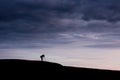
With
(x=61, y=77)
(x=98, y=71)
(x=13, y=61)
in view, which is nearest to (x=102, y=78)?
(x=98, y=71)

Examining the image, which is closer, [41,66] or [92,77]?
[41,66]

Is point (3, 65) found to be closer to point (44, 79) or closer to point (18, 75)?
point (18, 75)

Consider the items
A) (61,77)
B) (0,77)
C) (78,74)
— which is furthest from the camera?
(78,74)

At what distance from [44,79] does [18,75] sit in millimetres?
856

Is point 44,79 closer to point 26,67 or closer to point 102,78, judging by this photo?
point 26,67

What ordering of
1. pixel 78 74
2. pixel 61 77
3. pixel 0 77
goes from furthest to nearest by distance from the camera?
pixel 78 74 → pixel 61 77 → pixel 0 77

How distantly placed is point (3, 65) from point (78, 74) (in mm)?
7715

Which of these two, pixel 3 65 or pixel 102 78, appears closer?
pixel 3 65

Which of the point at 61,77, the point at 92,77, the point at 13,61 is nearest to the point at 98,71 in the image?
the point at 92,77

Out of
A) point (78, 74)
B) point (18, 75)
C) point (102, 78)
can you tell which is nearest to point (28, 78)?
point (18, 75)

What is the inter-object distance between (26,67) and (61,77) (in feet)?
4.44

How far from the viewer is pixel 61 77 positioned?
11281 mm

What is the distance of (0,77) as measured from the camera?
10484 mm

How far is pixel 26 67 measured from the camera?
34.9 ft
